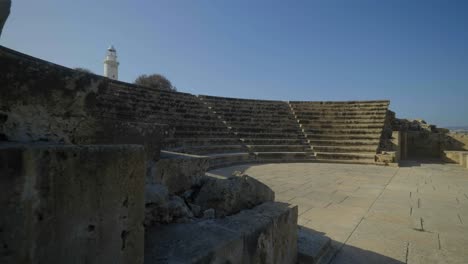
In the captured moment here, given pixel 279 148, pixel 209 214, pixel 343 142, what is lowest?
pixel 209 214

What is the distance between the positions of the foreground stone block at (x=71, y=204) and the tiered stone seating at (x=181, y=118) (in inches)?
295

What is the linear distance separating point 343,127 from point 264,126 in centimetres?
356

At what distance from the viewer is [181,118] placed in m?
11.2

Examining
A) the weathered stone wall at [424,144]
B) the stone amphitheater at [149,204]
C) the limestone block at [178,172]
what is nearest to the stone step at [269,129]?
the weathered stone wall at [424,144]

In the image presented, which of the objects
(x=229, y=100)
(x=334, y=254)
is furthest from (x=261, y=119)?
(x=334, y=254)

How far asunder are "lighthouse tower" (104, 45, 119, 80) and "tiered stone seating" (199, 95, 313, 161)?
1074 inches

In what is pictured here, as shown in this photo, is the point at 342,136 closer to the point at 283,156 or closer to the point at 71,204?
the point at 283,156

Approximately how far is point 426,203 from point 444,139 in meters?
11.1

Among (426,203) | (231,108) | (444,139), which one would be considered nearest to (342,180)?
(426,203)

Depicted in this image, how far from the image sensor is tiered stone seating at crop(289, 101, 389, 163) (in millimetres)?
11570

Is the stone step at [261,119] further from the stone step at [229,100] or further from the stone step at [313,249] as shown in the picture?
the stone step at [313,249]

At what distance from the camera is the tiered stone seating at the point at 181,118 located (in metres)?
9.38

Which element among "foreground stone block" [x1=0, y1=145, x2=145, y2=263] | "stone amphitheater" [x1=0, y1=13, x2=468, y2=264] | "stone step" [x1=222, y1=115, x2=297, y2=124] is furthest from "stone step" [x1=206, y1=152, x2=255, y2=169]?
"foreground stone block" [x1=0, y1=145, x2=145, y2=263]

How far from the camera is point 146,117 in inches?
383
